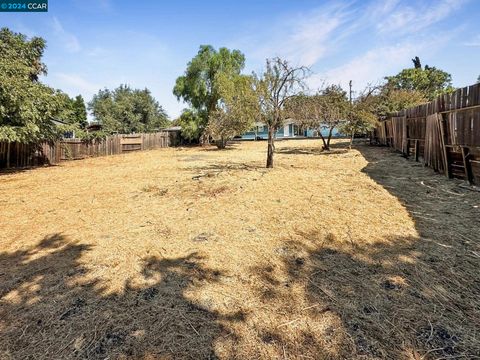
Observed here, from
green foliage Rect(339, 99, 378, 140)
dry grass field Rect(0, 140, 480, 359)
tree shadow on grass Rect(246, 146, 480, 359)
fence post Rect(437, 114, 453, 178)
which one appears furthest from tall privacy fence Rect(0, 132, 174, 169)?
fence post Rect(437, 114, 453, 178)

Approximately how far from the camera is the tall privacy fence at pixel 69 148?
12.4 metres

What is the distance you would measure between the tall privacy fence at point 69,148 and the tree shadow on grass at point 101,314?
11.9 metres

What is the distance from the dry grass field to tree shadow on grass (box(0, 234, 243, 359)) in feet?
0.04

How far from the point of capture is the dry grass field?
2000 millimetres

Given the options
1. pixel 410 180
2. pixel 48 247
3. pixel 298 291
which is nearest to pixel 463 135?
pixel 410 180

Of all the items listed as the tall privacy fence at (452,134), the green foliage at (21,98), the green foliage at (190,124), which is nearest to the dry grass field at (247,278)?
the tall privacy fence at (452,134)

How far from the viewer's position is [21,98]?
9.89 meters

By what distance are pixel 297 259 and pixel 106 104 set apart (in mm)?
43343

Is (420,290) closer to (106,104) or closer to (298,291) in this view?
(298,291)

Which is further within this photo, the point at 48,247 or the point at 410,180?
the point at 410,180

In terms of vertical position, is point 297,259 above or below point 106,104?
below

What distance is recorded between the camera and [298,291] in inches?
102

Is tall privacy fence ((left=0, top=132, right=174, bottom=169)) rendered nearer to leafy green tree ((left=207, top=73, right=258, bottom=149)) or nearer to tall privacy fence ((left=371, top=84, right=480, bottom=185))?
leafy green tree ((left=207, top=73, right=258, bottom=149))

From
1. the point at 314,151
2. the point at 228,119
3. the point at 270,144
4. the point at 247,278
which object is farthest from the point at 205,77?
the point at 247,278
